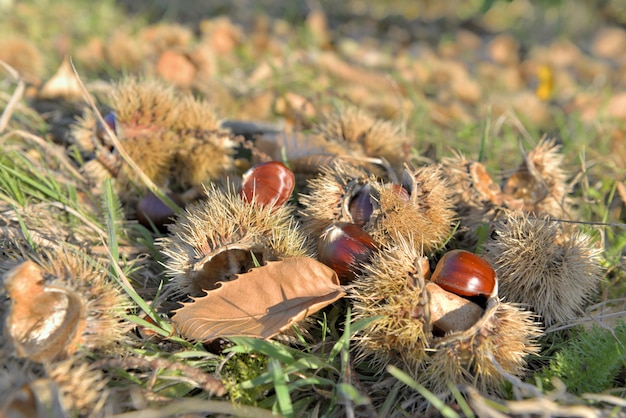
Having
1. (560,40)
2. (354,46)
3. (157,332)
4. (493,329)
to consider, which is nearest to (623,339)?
(493,329)

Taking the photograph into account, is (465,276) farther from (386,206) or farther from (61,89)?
(61,89)

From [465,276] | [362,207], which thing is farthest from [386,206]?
[465,276]

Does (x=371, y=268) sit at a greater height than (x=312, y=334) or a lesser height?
greater

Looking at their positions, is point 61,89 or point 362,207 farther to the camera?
point 61,89

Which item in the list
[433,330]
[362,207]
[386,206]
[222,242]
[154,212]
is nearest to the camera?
[433,330]

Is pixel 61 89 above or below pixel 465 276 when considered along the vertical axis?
above

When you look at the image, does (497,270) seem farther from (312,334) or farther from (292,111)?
(292,111)
